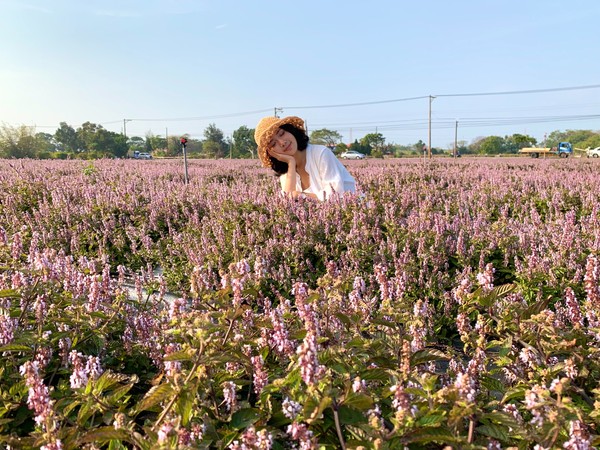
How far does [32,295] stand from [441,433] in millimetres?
2037

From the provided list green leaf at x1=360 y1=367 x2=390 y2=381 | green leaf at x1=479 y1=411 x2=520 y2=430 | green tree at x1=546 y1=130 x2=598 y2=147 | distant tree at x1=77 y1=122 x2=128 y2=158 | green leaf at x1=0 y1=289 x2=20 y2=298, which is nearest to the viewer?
green leaf at x1=479 y1=411 x2=520 y2=430

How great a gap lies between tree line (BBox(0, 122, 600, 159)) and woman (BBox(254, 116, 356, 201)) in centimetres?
3383

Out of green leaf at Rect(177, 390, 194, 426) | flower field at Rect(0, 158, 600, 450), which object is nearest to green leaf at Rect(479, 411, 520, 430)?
flower field at Rect(0, 158, 600, 450)

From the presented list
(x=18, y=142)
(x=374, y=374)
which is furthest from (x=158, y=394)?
(x=18, y=142)

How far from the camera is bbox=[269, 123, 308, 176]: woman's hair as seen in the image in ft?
19.0

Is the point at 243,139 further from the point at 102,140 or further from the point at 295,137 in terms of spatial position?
the point at 295,137

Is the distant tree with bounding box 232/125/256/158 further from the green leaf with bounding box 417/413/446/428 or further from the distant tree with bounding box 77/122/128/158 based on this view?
the green leaf with bounding box 417/413/446/428

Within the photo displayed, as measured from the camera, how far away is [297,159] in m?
6.05

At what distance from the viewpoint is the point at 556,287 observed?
3658mm

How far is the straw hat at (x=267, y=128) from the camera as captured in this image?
554 centimetres

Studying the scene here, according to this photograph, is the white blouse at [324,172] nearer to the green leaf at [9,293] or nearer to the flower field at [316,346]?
the flower field at [316,346]

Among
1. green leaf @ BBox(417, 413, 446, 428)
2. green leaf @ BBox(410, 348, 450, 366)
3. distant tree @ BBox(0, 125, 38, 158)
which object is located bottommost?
green leaf @ BBox(410, 348, 450, 366)

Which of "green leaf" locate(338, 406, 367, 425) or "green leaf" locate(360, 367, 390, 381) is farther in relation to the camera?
"green leaf" locate(360, 367, 390, 381)

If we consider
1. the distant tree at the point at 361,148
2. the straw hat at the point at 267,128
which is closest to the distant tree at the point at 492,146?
the distant tree at the point at 361,148
